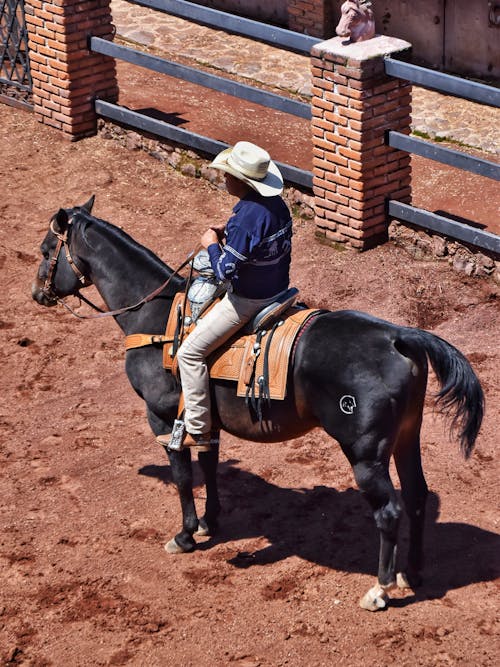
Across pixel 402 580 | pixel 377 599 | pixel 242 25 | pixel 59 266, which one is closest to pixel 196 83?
pixel 242 25

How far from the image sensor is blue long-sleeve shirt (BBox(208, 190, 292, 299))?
7.53m

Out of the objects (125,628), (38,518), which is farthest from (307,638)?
(38,518)

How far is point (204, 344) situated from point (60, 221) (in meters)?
1.62

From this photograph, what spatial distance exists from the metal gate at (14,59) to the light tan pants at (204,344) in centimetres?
889

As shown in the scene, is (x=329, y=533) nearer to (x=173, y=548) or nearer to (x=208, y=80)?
(x=173, y=548)

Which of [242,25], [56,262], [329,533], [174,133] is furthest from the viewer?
[174,133]

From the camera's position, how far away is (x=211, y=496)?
882 centimetres

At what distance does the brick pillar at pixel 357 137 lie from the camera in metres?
11.9

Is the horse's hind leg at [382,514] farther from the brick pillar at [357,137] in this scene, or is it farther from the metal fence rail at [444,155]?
the brick pillar at [357,137]

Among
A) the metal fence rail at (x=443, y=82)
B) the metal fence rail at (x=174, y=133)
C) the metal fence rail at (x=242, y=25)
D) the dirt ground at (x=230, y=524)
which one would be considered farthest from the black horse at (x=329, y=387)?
the metal fence rail at (x=242, y=25)

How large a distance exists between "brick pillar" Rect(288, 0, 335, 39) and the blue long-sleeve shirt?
34.8 feet

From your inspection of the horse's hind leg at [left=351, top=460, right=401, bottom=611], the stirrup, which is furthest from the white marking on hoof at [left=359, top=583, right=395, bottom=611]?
the stirrup

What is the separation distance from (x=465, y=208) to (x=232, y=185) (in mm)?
5557

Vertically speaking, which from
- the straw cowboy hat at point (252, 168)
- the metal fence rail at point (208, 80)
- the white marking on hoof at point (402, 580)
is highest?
the straw cowboy hat at point (252, 168)
